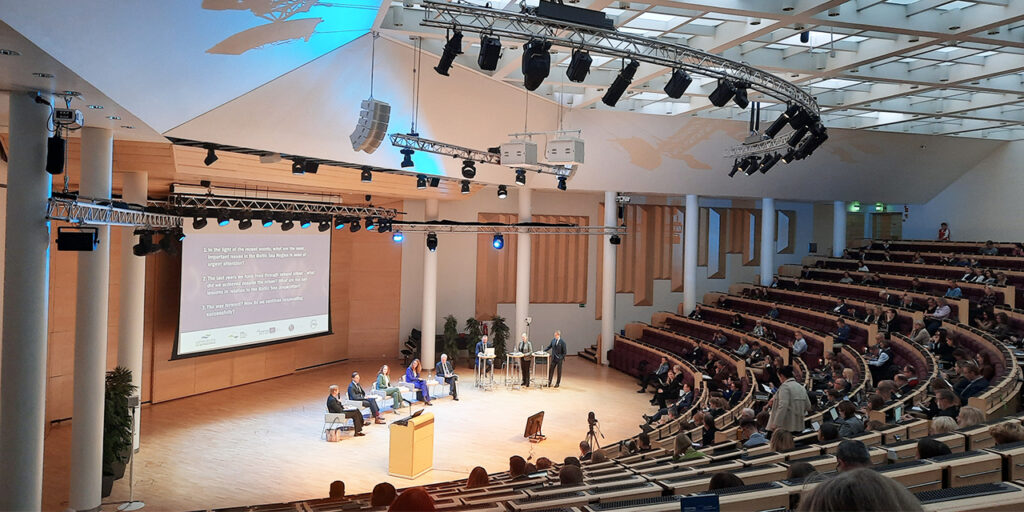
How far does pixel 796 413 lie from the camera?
24.0 feet

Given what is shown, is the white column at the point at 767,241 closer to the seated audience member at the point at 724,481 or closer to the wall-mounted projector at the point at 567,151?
the wall-mounted projector at the point at 567,151

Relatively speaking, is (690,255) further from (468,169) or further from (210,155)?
(210,155)

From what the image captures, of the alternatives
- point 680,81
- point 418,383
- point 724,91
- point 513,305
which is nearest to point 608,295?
point 513,305

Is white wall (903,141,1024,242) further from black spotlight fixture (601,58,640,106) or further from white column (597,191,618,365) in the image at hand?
black spotlight fixture (601,58,640,106)

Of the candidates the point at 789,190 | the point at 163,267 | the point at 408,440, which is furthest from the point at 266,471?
the point at 789,190

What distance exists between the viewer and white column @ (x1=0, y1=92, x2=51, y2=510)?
579cm

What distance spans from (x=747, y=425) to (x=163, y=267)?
1130cm

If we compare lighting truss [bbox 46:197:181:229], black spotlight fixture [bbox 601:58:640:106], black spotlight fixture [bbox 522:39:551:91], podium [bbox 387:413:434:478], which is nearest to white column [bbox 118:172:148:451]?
lighting truss [bbox 46:197:181:229]

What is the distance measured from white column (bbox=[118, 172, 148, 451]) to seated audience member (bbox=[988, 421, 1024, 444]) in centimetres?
1028

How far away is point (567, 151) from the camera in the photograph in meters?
10.5

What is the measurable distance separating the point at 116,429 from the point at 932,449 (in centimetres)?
883

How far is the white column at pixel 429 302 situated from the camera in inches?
666

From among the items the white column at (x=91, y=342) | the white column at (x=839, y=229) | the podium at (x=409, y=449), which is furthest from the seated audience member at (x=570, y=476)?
the white column at (x=839, y=229)

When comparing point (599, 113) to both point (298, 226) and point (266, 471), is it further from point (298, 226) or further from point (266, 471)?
point (266, 471)
